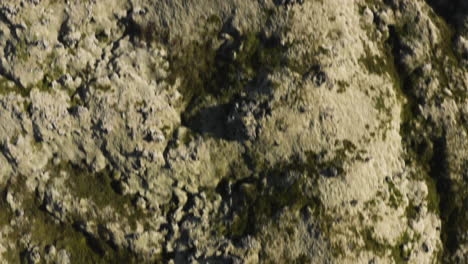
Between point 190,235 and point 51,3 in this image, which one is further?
point 51,3

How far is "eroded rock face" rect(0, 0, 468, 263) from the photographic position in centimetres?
1114

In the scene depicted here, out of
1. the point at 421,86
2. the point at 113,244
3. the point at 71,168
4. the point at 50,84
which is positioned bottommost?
the point at 113,244

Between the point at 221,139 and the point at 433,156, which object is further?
the point at 433,156

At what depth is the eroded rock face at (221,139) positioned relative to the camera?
439 inches

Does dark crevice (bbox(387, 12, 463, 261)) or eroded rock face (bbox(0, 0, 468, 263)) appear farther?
dark crevice (bbox(387, 12, 463, 261))

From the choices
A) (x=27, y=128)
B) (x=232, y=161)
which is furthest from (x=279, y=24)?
(x=27, y=128)

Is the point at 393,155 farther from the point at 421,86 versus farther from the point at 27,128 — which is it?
the point at 27,128

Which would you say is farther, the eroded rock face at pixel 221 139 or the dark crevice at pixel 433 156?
the dark crevice at pixel 433 156

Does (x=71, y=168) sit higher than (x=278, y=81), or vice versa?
(x=278, y=81)

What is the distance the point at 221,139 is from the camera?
11461 millimetres

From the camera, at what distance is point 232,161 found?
37.5ft

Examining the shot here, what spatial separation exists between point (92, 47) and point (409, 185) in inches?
351

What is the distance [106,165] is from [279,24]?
5.73 meters

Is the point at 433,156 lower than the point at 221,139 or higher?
higher
